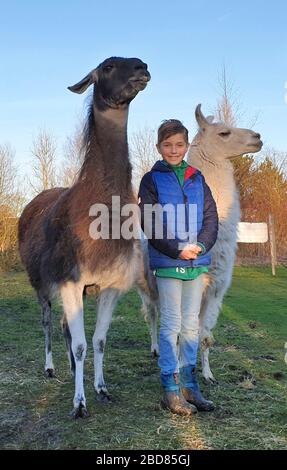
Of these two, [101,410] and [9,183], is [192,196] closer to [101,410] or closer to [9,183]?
[101,410]

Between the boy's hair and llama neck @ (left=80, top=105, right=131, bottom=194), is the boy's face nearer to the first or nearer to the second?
the boy's hair

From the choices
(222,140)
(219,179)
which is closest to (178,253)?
(219,179)

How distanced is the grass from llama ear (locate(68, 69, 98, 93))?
2478 millimetres

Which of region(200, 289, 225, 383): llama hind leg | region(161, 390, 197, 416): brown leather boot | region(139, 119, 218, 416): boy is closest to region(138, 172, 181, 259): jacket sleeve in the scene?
region(139, 119, 218, 416): boy

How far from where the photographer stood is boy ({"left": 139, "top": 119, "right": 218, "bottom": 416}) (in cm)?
373

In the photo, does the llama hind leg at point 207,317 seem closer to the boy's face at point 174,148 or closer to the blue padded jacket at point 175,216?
the blue padded jacket at point 175,216

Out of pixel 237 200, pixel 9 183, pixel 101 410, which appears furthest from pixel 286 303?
pixel 9 183

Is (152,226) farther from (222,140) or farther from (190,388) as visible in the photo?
(222,140)

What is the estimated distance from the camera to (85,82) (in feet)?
13.1

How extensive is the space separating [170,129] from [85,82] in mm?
788

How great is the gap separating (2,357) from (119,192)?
2617mm

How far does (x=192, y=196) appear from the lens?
3.81 meters
